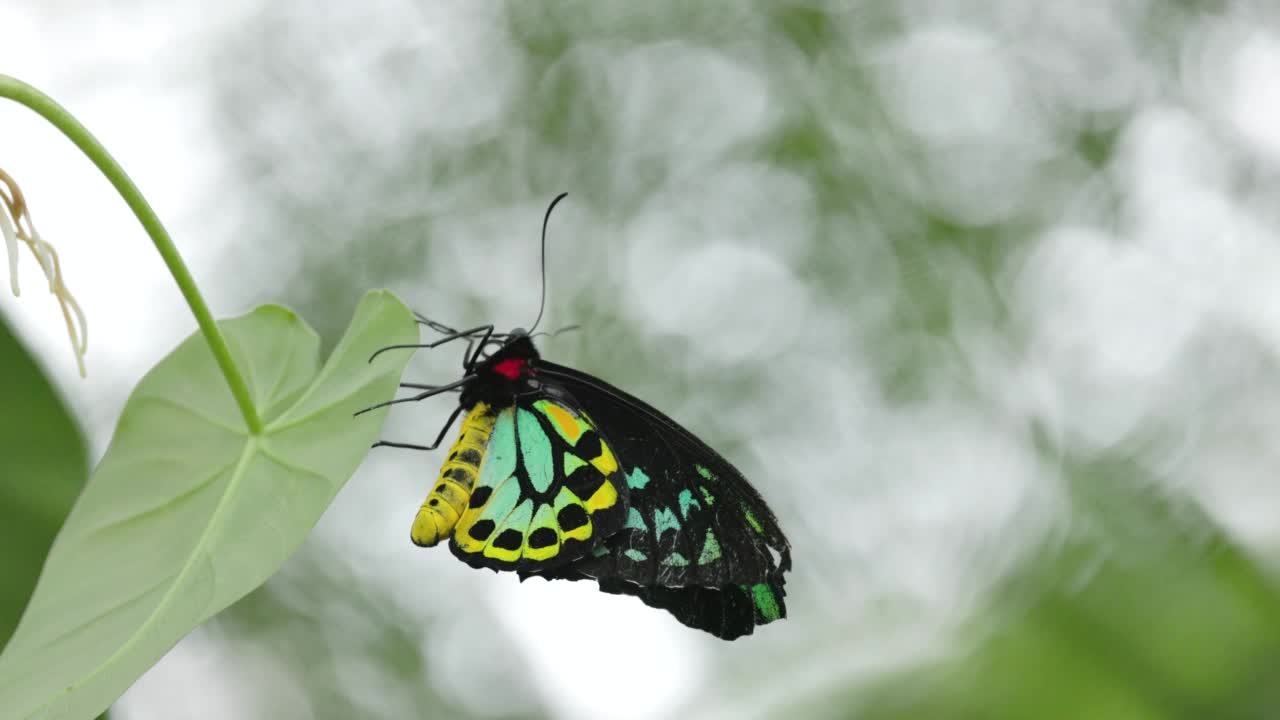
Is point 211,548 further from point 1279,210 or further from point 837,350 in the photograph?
point 1279,210

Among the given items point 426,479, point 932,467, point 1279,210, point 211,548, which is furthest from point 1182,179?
point 211,548

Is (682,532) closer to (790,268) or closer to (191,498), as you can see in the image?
(191,498)

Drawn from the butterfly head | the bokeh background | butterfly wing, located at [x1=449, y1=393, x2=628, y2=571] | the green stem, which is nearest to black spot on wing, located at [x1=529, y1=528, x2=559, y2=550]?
butterfly wing, located at [x1=449, y1=393, x2=628, y2=571]

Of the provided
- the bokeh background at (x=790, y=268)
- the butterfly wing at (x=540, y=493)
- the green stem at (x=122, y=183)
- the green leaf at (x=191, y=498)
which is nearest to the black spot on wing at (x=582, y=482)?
the butterfly wing at (x=540, y=493)

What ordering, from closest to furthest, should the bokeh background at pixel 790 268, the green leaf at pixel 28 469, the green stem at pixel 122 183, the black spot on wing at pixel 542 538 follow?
the green stem at pixel 122 183
the green leaf at pixel 28 469
the black spot on wing at pixel 542 538
the bokeh background at pixel 790 268

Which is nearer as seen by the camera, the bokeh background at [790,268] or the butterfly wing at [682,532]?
the butterfly wing at [682,532]

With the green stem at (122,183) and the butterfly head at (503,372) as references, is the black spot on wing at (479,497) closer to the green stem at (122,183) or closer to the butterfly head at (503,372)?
the butterfly head at (503,372)
